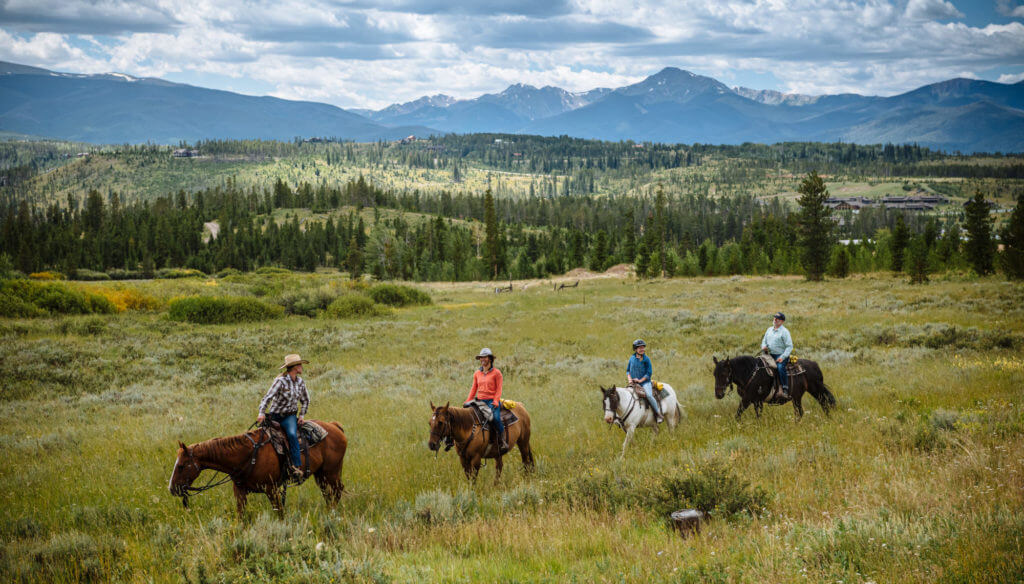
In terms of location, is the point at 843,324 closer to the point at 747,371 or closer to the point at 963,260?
the point at 747,371

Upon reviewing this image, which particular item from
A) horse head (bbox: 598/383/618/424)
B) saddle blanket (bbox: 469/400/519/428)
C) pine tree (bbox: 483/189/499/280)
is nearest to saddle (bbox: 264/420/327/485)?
saddle blanket (bbox: 469/400/519/428)

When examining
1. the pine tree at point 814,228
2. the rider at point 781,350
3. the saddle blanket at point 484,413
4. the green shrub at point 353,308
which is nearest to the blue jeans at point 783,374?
the rider at point 781,350

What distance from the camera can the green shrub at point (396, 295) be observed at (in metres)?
51.9

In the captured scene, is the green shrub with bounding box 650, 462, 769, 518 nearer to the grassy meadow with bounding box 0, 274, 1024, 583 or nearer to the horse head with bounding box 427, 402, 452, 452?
the grassy meadow with bounding box 0, 274, 1024, 583

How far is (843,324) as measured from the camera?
27.4 meters

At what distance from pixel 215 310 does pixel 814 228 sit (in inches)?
2348

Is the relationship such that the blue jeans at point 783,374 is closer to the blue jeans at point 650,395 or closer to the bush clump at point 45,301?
the blue jeans at point 650,395

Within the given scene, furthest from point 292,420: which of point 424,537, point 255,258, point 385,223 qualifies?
point 385,223

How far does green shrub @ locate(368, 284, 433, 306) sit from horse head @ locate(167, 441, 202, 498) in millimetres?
44031

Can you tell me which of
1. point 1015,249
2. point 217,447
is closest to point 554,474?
point 217,447

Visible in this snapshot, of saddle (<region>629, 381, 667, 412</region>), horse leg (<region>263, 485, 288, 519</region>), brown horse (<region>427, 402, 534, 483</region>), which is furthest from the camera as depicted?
saddle (<region>629, 381, 667, 412</region>)

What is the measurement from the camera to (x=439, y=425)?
360 inches

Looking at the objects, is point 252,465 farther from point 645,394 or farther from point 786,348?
point 786,348

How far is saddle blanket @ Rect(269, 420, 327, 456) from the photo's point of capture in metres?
8.50
